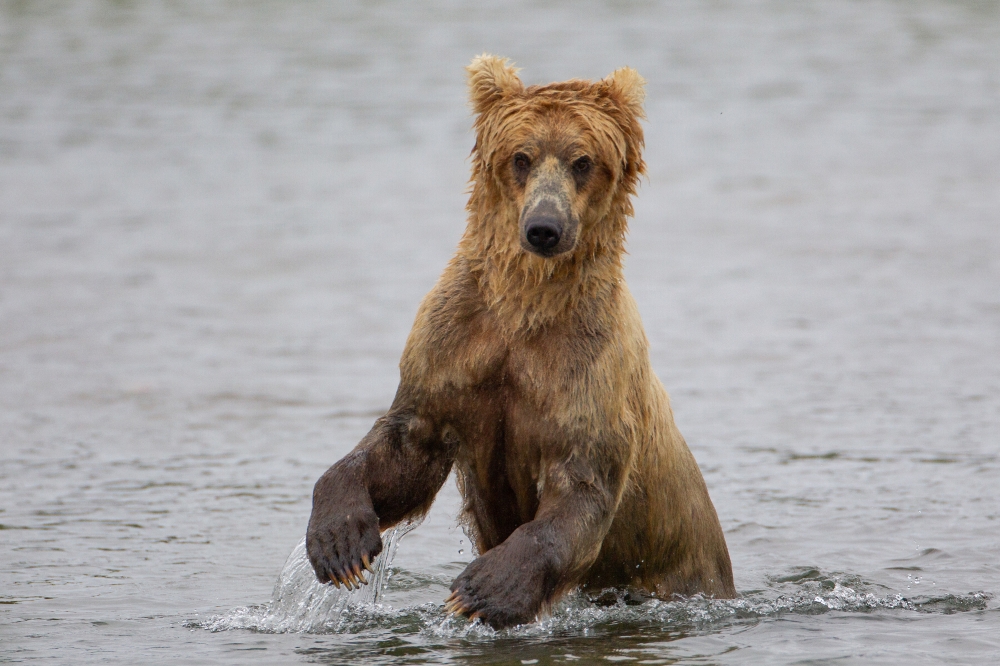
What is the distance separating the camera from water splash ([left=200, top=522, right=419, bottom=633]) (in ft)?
18.9

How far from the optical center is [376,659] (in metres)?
5.38

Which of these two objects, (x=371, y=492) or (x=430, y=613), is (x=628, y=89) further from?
(x=430, y=613)

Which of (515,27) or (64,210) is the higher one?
(515,27)

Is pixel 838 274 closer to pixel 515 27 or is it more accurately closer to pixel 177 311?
pixel 177 311

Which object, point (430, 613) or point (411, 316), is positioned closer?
point (430, 613)

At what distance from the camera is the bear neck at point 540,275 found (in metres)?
5.32

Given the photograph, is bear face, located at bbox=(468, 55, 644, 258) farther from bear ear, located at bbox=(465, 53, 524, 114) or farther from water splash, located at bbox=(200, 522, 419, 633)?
water splash, located at bbox=(200, 522, 419, 633)

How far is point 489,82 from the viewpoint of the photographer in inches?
209

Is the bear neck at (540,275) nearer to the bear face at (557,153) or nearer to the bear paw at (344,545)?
the bear face at (557,153)

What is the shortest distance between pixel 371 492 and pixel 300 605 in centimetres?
72

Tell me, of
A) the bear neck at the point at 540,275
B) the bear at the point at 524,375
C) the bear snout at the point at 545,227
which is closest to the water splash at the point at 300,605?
the bear at the point at 524,375

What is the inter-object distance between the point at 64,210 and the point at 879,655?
1231 cm

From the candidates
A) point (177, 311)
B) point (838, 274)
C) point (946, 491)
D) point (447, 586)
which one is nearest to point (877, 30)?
point (838, 274)

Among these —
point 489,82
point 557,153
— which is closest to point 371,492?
point 557,153
